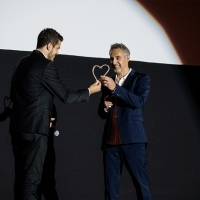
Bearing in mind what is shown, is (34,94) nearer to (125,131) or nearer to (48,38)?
(48,38)

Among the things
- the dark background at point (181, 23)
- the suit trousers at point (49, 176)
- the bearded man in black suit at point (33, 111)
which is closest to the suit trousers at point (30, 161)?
the bearded man in black suit at point (33, 111)

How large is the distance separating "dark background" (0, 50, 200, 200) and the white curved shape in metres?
0.09

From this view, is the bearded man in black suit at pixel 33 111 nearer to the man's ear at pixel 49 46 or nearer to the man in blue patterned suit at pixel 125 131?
the man's ear at pixel 49 46

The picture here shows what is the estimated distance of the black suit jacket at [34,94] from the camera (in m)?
2.59

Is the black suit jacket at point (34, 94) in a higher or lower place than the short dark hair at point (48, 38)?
lower

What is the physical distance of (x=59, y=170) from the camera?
339 centimetres

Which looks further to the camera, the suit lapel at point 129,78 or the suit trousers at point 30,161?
the suit lapel at point 129,78

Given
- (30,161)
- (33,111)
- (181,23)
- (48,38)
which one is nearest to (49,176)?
(30,161)

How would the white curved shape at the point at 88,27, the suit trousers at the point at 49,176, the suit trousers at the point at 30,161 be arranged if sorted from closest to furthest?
1. the suit trousers at the point at 30,161
2. the white curved shape at the point at 88,27
3. the suit trousers at the point at 49,176

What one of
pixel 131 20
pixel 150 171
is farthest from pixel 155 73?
pixel 150 171

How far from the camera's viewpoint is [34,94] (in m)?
→ 2.60

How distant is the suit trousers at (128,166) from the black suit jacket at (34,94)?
1.60ft

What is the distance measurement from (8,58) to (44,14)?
1.47 feet

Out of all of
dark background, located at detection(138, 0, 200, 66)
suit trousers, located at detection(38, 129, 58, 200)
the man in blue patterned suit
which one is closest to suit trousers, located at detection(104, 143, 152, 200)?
the man in blue patterned suit
